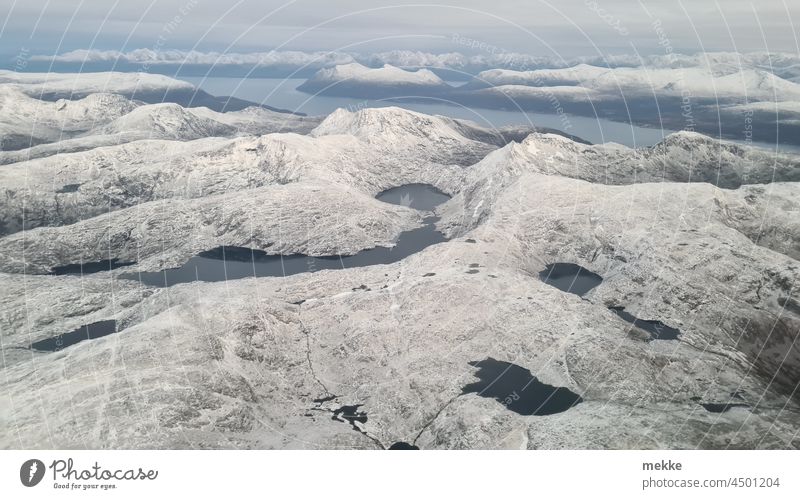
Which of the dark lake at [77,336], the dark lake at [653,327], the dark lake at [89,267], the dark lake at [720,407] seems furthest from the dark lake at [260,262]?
the dark lake at [720,407]

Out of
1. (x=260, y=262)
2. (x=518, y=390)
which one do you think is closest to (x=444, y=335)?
(x=518, y=390)

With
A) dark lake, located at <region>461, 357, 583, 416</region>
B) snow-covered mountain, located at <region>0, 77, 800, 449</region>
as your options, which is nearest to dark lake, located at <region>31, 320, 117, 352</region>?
snow-covered mountain, located at <region>0, 77, 800, 449</region>

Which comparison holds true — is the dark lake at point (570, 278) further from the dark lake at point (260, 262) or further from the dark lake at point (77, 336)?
the dark lake at point (77, 336)

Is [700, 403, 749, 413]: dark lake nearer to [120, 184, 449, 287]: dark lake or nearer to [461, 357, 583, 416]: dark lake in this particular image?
[461, 357, 583, 416]: dark lake
